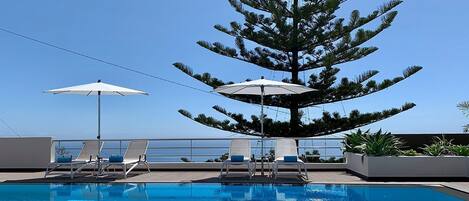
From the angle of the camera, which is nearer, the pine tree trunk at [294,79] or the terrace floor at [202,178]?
the terrace floor at [202,178]

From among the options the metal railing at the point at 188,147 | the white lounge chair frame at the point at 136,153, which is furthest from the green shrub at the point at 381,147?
the white lounge chair frame at the point at 136,153

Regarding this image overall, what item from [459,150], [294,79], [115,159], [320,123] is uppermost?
[294,79]

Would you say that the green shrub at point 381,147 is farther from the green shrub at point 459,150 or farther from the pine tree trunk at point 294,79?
the pine tree trunk at point 294,79

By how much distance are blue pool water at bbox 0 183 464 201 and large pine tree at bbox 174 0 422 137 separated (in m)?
8.57

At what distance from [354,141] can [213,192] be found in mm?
3402

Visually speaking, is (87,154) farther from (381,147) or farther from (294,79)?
(294,79)

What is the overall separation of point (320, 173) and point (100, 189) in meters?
3.79

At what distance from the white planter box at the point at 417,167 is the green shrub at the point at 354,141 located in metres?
0.81

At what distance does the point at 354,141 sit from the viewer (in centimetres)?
1025

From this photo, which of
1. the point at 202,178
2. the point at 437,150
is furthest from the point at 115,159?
the point at 437,150

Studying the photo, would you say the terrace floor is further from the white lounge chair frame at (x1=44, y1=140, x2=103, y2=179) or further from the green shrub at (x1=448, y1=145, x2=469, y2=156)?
the green shrub at (x1=448, y1=145, x2=469, y2=156)

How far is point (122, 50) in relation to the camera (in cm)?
1688

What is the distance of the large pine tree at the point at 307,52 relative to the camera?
16.4 meters

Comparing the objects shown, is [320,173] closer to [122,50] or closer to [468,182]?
[468,182]
